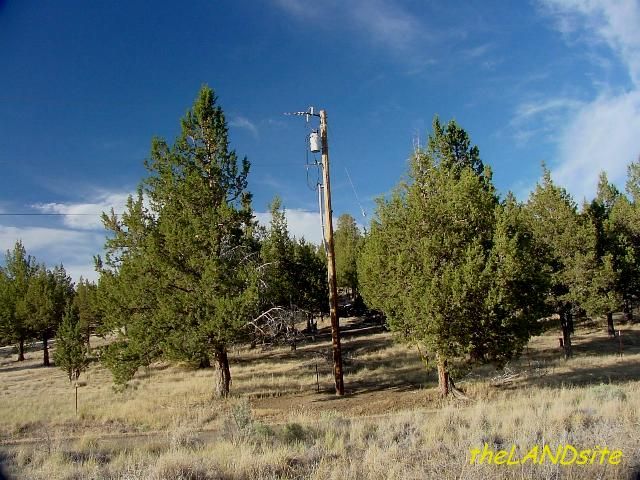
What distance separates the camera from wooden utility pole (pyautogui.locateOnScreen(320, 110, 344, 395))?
60.3 feet

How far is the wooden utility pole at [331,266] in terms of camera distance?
18.4 m

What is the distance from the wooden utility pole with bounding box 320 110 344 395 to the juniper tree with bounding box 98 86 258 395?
319 cm

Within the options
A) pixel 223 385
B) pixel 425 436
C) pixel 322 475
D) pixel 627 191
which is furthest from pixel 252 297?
pixel 627 191

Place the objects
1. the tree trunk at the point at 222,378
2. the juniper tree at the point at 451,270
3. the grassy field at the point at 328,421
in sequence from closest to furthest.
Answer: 1. the grassy field at the point at 328,421
2. the juniper tree at the point at 451,270
3. the tree trunk at the point at 222,378

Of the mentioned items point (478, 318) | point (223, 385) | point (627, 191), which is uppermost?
point (627, 191)

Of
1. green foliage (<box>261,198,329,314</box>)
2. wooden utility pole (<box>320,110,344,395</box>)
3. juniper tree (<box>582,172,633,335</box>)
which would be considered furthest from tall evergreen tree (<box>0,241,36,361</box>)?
juniper tree (<box>582,172,633,335</box>)

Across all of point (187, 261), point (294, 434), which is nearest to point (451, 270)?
point (294, 434)

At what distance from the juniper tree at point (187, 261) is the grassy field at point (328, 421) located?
2.40 metres

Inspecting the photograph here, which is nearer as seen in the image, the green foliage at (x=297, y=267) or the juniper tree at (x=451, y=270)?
the juniper tree at (x=451, y=270)

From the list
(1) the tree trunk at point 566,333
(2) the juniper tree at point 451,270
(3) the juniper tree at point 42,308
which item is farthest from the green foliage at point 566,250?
(3) the juniper tree at point 42,308

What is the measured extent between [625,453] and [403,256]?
853 cm

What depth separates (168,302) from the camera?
59.6 feet

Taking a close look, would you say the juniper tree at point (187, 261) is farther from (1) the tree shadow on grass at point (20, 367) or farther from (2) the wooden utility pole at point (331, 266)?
(1) the tree shadow on grass at point (20, 367)

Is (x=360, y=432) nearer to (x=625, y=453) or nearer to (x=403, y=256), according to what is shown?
(x=625, y=453)
